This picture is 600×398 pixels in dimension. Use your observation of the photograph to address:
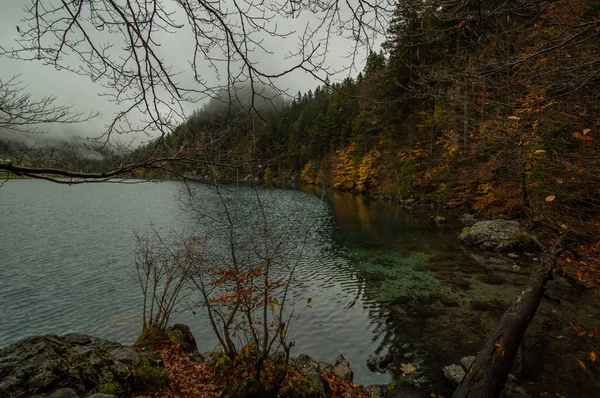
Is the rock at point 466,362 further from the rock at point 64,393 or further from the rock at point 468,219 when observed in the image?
the rock at point 468,219

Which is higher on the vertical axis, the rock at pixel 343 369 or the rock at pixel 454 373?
the rock at pixel 454 373

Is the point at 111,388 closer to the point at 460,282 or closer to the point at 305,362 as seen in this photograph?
the point at 305,362

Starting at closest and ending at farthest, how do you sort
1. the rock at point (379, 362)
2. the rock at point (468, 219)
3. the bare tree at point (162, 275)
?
the rock at point (379, 362) < the bare tree at point (162, 275) < the rock at point (468, 219)

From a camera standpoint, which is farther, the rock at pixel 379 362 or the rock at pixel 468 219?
the rock at pixel 468 219

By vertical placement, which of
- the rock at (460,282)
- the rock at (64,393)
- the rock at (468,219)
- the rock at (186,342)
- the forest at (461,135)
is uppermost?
the forest at (461,135)

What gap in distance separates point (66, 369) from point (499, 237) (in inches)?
667

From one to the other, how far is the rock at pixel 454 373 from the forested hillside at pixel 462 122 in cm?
375

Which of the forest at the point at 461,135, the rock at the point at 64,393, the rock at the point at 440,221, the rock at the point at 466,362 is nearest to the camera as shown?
the forest at the point at 461,135

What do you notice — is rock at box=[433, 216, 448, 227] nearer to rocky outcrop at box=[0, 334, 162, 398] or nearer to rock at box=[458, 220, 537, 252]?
rock at box=[458, 220, 537, 252]

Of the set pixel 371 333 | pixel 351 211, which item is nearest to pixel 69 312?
pixel 371 333

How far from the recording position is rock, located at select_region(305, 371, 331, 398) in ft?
17.1

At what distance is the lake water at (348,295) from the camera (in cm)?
749

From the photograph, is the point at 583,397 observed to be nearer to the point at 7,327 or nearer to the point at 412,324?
the point at 412,324

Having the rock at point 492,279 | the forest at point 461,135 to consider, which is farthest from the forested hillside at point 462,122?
the rock at point 492,279
